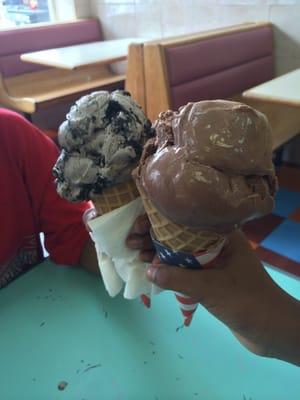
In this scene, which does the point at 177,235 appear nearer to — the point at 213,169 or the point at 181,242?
the point at 181,242

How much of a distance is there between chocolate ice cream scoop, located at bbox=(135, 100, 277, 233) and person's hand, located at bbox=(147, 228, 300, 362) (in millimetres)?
144

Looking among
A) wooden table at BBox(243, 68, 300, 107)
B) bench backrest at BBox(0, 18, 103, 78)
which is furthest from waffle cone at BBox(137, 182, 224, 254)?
bench backrest at BBox(0, 18, 103, 78)

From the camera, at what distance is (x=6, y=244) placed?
1069mm

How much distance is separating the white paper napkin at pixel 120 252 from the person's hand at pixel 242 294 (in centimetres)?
5

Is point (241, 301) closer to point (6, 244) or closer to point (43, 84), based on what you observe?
point (6, 244)

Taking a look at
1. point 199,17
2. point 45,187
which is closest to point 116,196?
point 45,187

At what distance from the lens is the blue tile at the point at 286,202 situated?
2.61 m

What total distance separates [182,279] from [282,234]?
1918 millimetres

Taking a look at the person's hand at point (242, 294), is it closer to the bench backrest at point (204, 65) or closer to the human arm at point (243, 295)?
the human arm at point (243, 295)

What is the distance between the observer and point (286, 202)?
273 cm

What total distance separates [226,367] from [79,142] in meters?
0.49

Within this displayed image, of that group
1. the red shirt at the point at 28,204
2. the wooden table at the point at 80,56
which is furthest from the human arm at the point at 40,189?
the wooden table at the point at 80,56

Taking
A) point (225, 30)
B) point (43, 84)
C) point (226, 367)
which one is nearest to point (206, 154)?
point (226, 367)

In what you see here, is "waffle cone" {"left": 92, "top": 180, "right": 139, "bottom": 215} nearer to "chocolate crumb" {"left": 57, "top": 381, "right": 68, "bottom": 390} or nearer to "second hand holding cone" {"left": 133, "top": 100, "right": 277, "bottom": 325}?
"second hand holding cone" {"left": 133, "top": 100, "right": 277, "bottom": 325}
